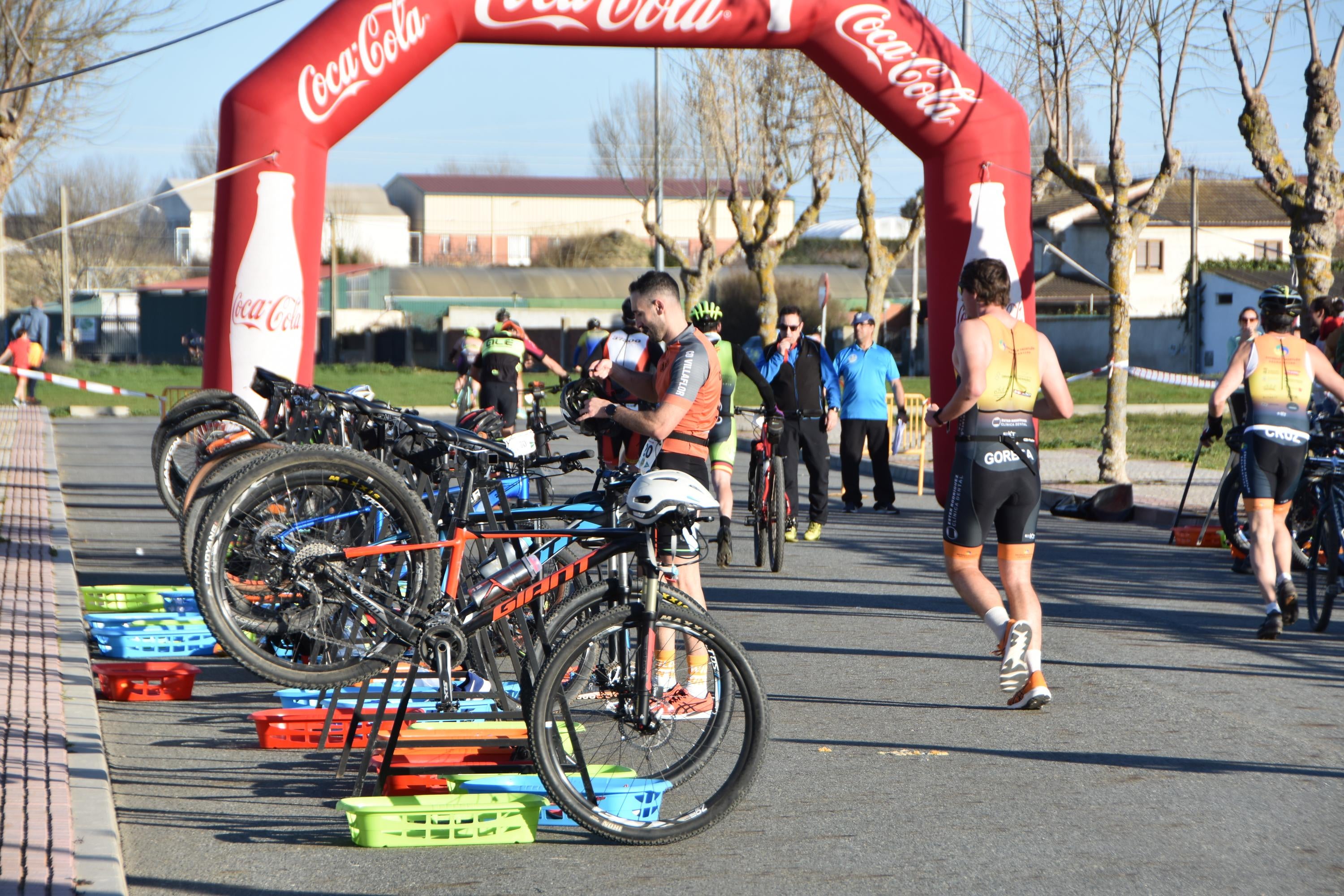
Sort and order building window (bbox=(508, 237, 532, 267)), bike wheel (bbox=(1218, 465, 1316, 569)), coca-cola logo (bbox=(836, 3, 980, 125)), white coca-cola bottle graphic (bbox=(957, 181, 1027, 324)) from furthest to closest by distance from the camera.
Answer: building window (bbox=(508, 237, 532, 267)) < white coca-cola bottle graphic (bbox=(957, 181, 1027, 324)) < coca-cola logo (bbox=(836, 3, 980, 125)) < bike wheel (bbox=(1218, 465, 1316, 569))

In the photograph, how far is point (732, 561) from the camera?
12.0 m

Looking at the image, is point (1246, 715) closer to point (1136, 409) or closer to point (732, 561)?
point (732, 561)

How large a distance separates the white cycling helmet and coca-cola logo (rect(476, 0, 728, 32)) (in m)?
7.81

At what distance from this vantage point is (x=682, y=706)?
16.7 feet

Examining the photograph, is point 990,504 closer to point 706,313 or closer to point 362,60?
point 706,313

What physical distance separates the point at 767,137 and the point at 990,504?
2555 centimetres

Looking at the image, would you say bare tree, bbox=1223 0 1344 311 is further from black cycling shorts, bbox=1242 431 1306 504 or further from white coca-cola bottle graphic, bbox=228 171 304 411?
white coca-cola bottle graphic, bbox=228 171 304 411

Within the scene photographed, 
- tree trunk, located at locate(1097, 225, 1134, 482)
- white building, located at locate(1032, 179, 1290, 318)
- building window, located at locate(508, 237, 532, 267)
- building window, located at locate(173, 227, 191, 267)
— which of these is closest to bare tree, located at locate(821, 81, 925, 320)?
tree trunk, located at locate(1097, 225, 1134, 482)

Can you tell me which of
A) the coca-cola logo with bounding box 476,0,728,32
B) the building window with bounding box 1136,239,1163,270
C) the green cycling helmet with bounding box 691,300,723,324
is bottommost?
the green cycling helmet with bounding box 691,300,723,324

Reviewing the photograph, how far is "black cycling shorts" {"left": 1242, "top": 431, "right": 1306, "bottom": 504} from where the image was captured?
8961 mm

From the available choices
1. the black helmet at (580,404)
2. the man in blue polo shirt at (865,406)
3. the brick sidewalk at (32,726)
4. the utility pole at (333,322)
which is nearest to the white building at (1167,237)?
the utility pole at (333,322)

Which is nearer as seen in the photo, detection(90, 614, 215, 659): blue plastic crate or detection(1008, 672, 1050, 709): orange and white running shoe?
detection(1008, 672, 1050, 709): orange and white running shoe

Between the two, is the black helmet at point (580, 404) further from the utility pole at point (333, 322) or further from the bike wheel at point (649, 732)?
the utility pole at point (333, 322)

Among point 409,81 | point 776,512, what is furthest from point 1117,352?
point 409,81
